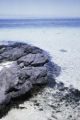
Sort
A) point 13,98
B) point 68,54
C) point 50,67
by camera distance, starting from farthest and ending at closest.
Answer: point 68,54 < point 50,67 < point 13,98

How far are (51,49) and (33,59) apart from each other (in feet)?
17.9

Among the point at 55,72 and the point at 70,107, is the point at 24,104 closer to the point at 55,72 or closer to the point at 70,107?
the point at 70,107

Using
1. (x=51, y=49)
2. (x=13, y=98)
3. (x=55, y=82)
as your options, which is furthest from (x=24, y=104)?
(x=51, y=49)

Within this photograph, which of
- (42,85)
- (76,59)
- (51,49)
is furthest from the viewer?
(51,49)

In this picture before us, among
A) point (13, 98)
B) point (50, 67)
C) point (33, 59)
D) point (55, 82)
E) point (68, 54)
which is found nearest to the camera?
point (13, 98)

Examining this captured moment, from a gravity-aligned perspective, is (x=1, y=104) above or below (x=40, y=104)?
above

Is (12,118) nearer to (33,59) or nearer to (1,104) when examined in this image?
(1,104)

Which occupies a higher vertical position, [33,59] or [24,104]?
[33,59]

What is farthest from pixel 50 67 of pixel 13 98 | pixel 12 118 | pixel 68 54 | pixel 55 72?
pixel 12 118

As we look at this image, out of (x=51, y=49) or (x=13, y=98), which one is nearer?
(x=13, y=98)

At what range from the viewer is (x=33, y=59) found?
917cm

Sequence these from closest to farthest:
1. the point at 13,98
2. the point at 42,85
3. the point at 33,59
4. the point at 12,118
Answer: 1. the point at 12,118
2. the point at 13,98
3. the point at 42,85
4. the point at 33,59

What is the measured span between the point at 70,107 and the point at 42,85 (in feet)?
5.44

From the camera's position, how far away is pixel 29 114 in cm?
586
